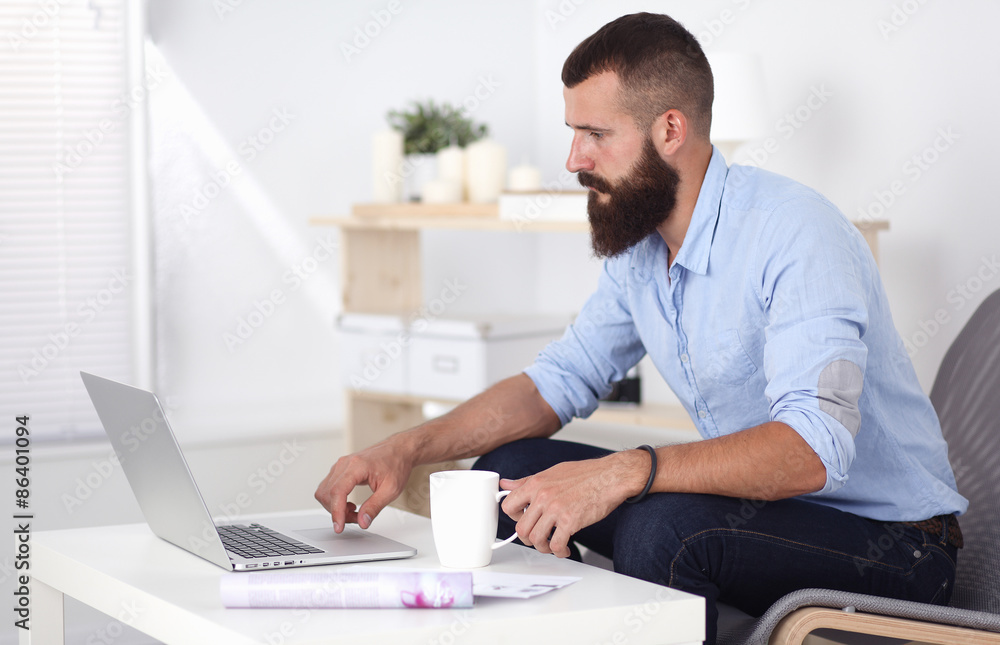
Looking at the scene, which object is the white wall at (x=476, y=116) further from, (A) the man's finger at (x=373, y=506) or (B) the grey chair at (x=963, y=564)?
(A) the man's finger at (x=373, y=506)

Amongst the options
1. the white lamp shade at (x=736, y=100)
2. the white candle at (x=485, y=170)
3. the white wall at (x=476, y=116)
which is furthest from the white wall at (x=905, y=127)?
the white candle at (x=485, y=170)

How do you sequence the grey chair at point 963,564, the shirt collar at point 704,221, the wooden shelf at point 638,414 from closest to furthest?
the grey chair at point 963,564
the shirt collar at point 704,221
the wooden shelf at point 638,414

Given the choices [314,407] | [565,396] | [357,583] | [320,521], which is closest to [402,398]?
[314,407]

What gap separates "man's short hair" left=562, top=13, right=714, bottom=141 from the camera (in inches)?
55.4

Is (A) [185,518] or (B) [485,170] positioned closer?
(A) [185,518]

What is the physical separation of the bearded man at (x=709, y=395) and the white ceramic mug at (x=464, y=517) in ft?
0.23

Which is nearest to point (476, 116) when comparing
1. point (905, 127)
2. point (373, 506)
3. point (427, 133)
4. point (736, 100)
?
point (427, 133)

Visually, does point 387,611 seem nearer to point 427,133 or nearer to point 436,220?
point 436,220

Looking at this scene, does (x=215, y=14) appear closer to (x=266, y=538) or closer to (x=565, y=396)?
(x=565, y=396)

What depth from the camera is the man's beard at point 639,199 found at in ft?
4.69

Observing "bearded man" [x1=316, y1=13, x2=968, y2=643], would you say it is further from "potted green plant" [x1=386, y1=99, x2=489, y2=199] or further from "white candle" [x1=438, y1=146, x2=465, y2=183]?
"potted green plant" [x1=386, y1=99, x2=489, y2=199]

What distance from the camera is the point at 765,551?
46.0 inches

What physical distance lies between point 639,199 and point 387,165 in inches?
55.1

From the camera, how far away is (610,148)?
Answer: 1.44 meters
